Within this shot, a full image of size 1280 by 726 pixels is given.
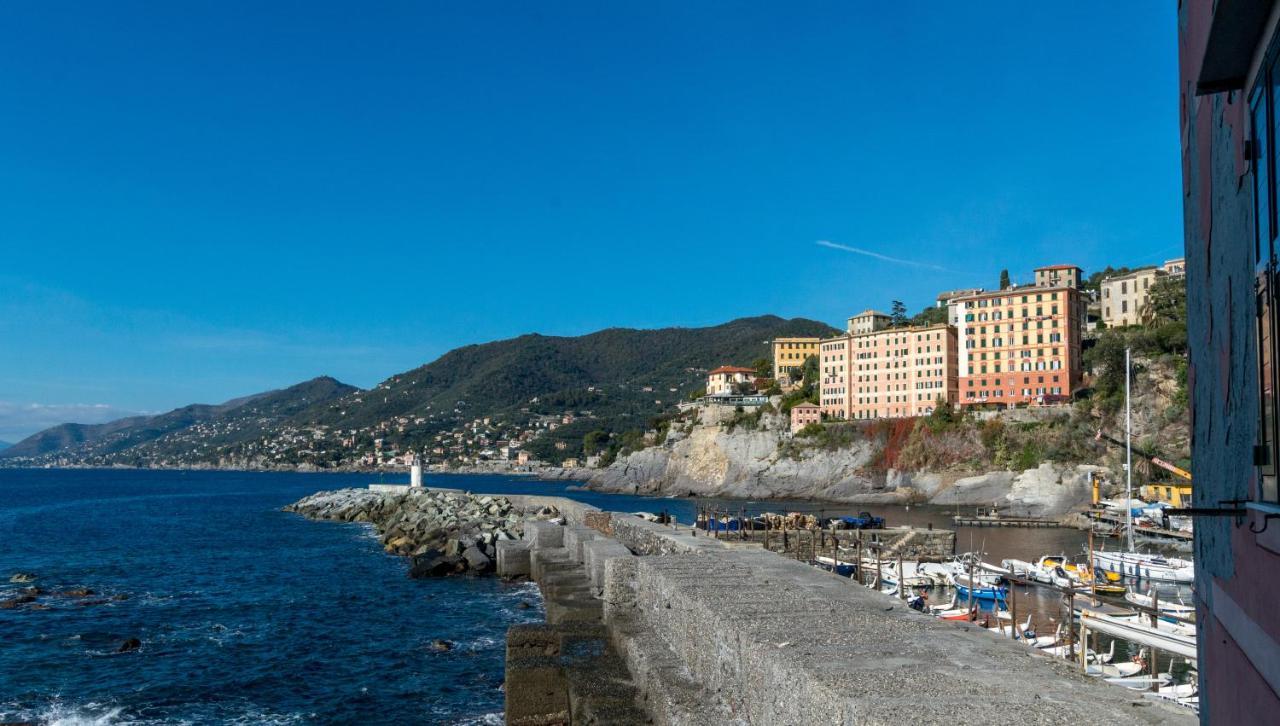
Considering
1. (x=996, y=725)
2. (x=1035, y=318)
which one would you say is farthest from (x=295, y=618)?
(x=1035, y=318)

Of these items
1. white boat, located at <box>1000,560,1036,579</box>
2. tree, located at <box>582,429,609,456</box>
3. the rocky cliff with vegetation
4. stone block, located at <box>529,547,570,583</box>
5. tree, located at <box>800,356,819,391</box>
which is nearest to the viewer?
stone block, located at <box>529,547,570,583</box>

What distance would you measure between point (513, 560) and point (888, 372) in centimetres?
7440

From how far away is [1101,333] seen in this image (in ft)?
290

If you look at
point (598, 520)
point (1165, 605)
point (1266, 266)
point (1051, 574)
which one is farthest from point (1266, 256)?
point (1051, 574)

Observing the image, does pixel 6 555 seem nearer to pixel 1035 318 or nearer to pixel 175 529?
pixel 175 529

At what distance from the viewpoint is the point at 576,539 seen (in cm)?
2561

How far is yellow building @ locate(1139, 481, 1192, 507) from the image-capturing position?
55.1 m

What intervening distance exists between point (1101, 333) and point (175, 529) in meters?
88.1

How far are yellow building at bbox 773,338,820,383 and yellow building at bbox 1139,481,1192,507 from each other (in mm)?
67017

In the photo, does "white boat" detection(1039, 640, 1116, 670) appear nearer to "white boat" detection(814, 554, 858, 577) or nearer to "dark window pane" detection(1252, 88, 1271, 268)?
"white boat" detection(814, 554, 858, 577)

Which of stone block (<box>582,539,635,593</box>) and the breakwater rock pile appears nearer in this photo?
stone block (<box>582,539,635,593</box>)

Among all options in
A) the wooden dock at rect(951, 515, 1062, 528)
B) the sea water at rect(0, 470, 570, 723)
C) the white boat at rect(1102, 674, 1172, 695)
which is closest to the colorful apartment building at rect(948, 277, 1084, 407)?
the wooden dock at rect(951, 515, 1062, 528)

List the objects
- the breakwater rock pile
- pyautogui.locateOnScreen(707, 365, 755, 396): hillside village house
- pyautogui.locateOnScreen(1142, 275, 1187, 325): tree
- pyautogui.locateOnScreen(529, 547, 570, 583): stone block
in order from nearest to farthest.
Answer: pyautogui.locateOnScreen(529, 547, 570, 583): stone block
the breakwater rock pile
pyautogui.locateOnScreen(1142, 275, 1187, 325): tree
pyautogui.locateOnScreen(707, 365, 755, 396): hillside village house

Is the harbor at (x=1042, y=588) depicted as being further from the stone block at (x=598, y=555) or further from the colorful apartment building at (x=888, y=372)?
the colorful apartment building at (x=888, y=372)
